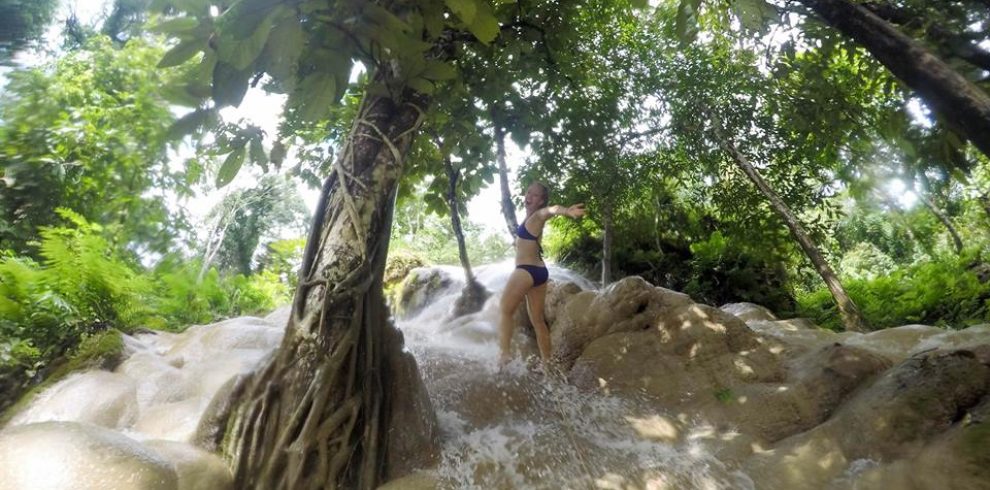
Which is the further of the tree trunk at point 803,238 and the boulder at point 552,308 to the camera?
the tree trunk at point 803,238

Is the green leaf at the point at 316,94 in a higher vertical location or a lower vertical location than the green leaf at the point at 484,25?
lower

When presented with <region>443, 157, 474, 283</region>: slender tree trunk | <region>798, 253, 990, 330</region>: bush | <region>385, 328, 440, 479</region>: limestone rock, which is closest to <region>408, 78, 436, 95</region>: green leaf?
<region>385, 328, 440, 479</region>: limestone rock

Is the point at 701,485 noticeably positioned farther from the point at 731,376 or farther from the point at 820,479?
the point at 731,376

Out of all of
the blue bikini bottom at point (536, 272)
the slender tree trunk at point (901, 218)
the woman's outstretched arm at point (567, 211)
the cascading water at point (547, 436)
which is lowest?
the cascading water at point (547, 436)

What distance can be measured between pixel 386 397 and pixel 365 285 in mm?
759

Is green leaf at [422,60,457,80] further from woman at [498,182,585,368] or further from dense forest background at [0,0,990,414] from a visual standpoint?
woman at [498,182,585,368]

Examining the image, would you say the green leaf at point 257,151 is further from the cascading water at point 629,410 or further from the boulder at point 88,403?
the boulder at point 88,403

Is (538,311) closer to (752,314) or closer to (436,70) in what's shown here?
(436,70)

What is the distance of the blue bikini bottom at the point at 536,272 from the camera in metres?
4.05

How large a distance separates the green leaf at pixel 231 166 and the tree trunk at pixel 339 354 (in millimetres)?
969

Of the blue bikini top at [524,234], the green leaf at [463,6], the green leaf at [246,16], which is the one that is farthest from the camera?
the blue bikini top at [524,234]

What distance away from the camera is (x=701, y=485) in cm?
281

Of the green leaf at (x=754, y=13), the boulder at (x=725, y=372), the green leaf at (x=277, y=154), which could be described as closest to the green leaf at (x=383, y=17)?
the green leaf at (x=754, y=13)

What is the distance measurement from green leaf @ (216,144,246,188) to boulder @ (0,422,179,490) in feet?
4.67
